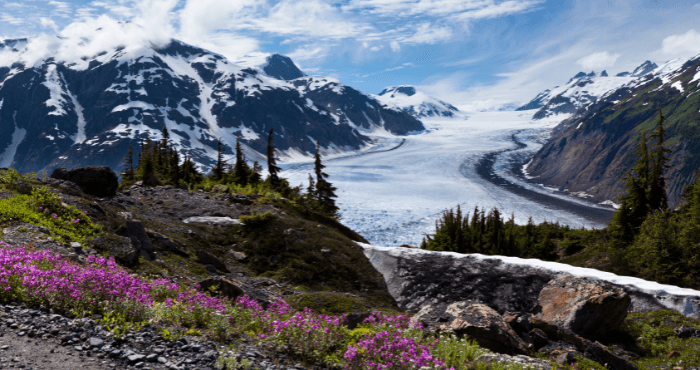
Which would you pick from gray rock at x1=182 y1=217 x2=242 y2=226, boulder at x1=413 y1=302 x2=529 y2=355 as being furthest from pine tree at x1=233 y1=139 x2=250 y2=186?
boulder at x1=413 y1=302 x2=529 y2=355

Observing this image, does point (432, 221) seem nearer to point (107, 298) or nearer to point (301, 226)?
point (301, 226)

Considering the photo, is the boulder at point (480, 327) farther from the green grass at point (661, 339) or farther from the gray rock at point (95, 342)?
the gray rock at point (95, 342)

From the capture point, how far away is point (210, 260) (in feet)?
44.9

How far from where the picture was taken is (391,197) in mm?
120688

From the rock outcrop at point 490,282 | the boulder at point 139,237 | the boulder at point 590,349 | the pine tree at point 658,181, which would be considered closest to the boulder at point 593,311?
the boulder at point 590,349

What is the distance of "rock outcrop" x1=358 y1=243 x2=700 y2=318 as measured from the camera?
1086 cm

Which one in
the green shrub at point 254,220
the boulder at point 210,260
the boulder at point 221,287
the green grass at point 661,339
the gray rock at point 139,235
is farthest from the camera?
the green shrub at point 254,220

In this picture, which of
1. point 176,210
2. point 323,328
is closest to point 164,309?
point 323,328

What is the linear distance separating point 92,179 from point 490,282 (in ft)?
61.5

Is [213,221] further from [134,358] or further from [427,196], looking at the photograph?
[427,196]

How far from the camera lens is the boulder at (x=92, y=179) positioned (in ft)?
60.5

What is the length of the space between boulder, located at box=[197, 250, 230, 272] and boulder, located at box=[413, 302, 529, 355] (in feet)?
28.4

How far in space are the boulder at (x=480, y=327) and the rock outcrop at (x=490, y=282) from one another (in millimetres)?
5358

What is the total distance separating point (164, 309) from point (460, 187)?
133 m
